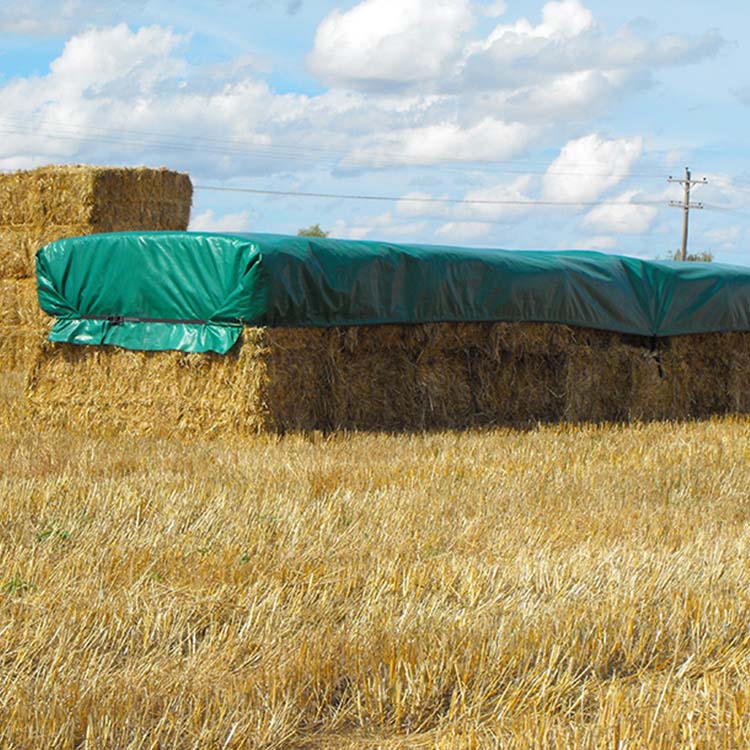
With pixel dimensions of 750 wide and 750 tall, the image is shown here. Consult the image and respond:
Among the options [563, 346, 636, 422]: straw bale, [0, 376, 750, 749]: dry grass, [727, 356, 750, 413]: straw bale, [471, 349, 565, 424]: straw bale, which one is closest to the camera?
[0, 376, 750, 749]: dry grass

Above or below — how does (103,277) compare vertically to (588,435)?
above

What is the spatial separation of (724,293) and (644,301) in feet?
5.41

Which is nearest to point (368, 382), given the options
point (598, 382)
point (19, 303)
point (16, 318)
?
point (598, 382)

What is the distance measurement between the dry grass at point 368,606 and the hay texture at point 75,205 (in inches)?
383

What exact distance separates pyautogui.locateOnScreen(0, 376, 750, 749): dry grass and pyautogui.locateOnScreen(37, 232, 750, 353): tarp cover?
261 centimetres

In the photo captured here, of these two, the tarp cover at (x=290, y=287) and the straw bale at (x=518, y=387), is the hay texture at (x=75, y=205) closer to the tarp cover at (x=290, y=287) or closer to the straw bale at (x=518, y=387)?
the tarp cover at (x=290, y=287)

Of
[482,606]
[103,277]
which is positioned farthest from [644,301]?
[482,606]

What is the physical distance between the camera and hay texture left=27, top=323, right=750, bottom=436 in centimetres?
1171

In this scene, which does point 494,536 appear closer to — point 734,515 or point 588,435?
point 734,515

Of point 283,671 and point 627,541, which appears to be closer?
point 283,671

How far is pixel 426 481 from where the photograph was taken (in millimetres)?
8953

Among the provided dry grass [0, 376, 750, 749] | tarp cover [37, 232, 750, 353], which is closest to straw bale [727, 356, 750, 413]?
tarp cover [37, 232, 750, 353]

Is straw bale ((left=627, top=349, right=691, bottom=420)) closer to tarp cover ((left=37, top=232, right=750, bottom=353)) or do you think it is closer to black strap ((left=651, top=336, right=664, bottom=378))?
black strap ((left=651, top=336, right=664, bottom=378))

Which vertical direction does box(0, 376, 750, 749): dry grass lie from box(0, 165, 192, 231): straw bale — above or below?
below
